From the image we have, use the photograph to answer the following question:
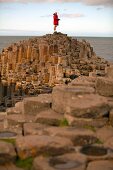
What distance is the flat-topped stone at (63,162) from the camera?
588cm

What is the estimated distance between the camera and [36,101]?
9422mm

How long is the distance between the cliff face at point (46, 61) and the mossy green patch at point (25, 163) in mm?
29017

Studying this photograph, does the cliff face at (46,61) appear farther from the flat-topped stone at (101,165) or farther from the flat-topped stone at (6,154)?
the flat-topped stone at (101,165)

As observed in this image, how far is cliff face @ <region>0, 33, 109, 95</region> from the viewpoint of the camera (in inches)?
1508

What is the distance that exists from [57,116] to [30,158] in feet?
7.22

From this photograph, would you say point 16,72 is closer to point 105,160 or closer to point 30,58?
point 30,58

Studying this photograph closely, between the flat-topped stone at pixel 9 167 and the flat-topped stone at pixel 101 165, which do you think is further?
the flat-topped stone at pixel 9 167

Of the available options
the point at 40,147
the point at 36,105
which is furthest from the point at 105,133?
the point at 36,105

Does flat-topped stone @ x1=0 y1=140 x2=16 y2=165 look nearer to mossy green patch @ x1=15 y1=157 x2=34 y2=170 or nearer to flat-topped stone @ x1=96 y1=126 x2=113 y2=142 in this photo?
mossy green patch @ x1=15 y1=157 x2=34 y2=170

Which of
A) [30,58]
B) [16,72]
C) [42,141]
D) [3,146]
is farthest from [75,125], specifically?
[30,58]

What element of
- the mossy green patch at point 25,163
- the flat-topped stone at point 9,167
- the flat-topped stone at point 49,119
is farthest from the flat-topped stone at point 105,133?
the flat-topped stone at point 9,167

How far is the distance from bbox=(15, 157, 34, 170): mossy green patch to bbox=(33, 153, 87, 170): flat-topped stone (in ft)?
0.58

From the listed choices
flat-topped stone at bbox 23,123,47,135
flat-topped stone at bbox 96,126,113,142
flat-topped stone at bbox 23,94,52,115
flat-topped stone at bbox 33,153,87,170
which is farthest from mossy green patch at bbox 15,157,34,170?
flat-topped stone at bbox 23,94,52,115

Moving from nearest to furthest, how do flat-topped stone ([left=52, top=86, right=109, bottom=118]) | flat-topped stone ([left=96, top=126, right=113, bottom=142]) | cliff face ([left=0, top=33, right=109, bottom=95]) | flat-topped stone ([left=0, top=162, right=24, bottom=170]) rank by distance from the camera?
flat-topped stone ([left=0, top=162, right=24, bottom=170]) → flat-topped stone ([left=96, top=126, right=113, bottom=142]) → flat-topped stone ([left=52, top=86, right=109, bottom=118]) → cliff face ([left=0, top=33, right=109, bottom=95])
